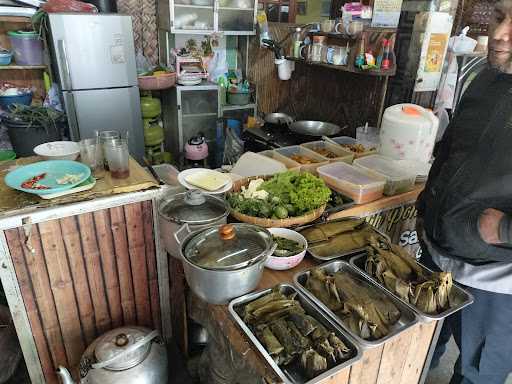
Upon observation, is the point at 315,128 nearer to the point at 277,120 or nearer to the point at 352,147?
the point at 277,120

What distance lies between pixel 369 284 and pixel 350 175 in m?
0.95

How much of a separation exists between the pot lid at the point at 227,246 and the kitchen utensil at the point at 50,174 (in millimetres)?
673

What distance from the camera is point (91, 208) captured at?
1757 millimetres

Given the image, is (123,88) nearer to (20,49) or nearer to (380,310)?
(20,49)

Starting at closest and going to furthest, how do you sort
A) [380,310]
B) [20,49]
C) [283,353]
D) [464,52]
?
1. [283,353]
2. [380,310]
3. [464,52]
4. [20,49]

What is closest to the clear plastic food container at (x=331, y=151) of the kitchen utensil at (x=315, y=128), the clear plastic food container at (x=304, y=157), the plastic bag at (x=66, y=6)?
the clear plastic food container at (x=304, y=157)

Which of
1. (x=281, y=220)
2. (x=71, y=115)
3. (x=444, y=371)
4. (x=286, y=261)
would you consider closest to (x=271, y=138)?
(x=281, y=220)

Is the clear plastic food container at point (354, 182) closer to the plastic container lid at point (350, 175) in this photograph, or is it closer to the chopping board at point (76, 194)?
the plastic container lid at point (350, 175)

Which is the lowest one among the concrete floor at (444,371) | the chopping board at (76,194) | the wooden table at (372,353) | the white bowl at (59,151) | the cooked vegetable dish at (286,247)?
the concrete floor at (444,371)

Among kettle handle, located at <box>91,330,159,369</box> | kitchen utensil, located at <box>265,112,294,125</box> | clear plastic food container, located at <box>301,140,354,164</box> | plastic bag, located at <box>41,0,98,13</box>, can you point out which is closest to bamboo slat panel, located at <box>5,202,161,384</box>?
kettle handle, located at <box>91,330,159,369</box>

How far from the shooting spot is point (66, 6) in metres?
3.81

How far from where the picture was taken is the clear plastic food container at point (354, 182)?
2.17 metres

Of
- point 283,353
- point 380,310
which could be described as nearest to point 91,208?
point 283,353

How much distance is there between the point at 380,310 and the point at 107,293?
139 cm
